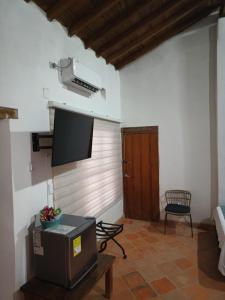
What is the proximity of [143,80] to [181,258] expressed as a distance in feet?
10.4

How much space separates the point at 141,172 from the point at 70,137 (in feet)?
7.84

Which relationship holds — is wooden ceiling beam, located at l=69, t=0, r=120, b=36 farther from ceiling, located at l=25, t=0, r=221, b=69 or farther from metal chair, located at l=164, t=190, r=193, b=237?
metal chair, located at l=164, t=190, r=193, b=237

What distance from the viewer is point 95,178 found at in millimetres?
3383

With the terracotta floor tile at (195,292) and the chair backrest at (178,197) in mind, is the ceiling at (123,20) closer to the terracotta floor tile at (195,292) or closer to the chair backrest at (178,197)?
the chair backrest at (178,197)

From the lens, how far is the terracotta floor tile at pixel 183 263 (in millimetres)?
2774

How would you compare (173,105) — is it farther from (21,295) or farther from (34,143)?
(21,295)

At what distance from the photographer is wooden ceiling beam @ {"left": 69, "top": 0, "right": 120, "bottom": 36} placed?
2.47 meters

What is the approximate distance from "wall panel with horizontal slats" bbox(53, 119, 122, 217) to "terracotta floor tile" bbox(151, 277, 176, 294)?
1.22 metres

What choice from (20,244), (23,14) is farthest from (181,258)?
(23,14)

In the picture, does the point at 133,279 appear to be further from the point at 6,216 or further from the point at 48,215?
the point at 6,216

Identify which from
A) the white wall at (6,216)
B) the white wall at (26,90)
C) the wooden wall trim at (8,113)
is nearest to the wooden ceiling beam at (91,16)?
the white wall at (26,90)

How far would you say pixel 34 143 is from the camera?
211cm

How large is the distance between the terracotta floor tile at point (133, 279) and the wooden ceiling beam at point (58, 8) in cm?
310

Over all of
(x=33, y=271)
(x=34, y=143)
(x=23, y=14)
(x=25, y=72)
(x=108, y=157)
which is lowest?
(x=33, y=271)
